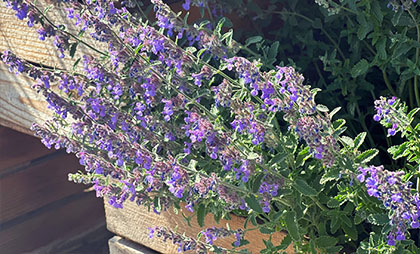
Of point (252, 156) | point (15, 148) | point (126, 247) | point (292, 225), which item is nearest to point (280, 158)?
point (252, 156)

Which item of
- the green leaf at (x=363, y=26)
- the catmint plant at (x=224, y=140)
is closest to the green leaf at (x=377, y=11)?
the green leaf at (x=363, y=26)

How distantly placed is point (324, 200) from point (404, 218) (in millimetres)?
439

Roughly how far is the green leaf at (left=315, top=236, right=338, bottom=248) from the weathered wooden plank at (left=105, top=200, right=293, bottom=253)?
0.31 m

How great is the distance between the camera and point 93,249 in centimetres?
316

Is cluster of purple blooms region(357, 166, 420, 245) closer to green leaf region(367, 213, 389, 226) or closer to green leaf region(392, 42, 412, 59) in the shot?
green leaf region(367, 213, 389, 226)

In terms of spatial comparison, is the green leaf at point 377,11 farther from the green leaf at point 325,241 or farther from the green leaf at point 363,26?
the green leaf at point 325,241

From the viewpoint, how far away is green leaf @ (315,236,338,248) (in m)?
1.56

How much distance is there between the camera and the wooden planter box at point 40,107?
203 centimetres

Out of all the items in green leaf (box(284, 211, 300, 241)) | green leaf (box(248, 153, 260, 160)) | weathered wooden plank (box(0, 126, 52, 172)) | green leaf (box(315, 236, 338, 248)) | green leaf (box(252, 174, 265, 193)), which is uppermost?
green leaf (box(248, 153, 260, 160))

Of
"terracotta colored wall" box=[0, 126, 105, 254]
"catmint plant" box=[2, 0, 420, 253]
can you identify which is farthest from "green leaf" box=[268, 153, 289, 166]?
"terracotta colored wall" box=[0, 126, 105, 254]

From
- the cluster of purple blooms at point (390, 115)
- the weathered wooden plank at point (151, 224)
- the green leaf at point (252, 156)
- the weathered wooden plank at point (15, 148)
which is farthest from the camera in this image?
the weathered wooden plank at point (15, 148)

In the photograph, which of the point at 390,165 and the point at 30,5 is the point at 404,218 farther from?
the point at 30,5

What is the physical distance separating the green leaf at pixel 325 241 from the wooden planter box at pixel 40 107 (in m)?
0.34

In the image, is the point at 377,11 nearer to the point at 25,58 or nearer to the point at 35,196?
the point at 25,58
